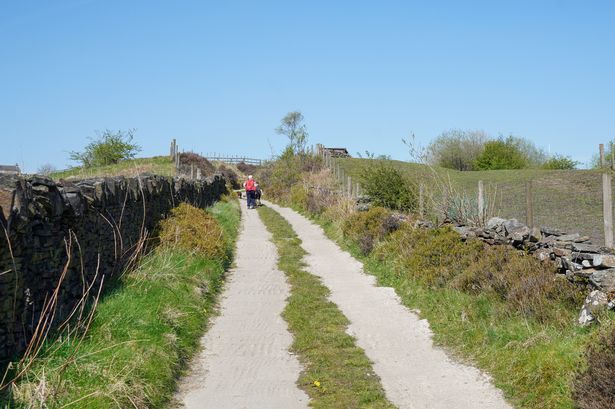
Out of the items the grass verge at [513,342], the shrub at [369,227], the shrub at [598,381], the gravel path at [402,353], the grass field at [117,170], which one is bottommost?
the gravel path at [402,353]

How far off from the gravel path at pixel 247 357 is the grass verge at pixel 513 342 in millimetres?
2238

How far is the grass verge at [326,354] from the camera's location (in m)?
6.55

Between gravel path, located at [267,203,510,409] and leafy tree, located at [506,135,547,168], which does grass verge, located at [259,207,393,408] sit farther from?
leafy tree, located at [506,135,547,168]

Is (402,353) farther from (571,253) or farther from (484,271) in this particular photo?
(571,253)

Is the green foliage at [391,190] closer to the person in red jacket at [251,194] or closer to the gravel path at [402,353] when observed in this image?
the gravel path at [402,353]

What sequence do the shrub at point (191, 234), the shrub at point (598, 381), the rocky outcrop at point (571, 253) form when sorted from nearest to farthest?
the shrub at point (598, 381) < the rocky outcrop at point (571, 253) < the shrub at point (191, 234)

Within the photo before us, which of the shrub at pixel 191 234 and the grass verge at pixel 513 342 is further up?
the shrub at pixel 191 234

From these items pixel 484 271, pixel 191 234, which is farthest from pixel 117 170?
pixel 484 271

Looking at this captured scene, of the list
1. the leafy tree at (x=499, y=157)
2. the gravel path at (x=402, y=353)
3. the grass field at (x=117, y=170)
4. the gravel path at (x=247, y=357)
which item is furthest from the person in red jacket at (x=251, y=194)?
the leafy tree at (x=499, y=157)

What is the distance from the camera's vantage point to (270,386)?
6.93 meters

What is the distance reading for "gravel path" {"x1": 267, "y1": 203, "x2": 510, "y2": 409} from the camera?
6594mm

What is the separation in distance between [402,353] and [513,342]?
1.45 m

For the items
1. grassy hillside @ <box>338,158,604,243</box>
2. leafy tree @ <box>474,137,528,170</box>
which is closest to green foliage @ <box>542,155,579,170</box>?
leafy tree @ <box>474,137,528,170</box>

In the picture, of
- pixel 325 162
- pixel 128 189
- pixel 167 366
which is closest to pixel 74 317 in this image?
pixel 167 366
